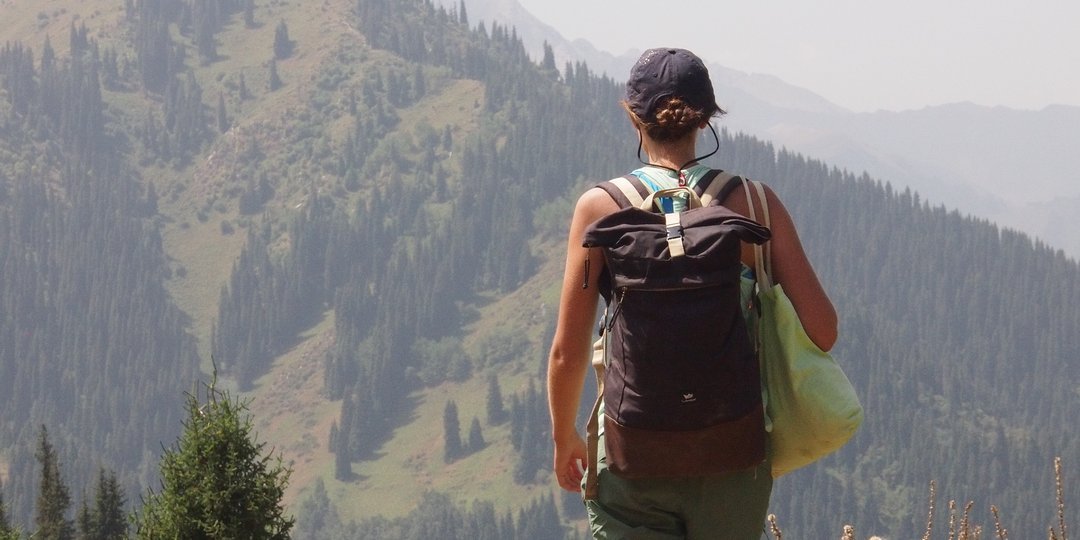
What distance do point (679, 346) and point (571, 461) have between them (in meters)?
0.98

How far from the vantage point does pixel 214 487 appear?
14.7 meters

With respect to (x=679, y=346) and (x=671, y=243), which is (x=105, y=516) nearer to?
(x=679, y=346)

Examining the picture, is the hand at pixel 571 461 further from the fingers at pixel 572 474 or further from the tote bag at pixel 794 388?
the tote bag at pixel 794 388

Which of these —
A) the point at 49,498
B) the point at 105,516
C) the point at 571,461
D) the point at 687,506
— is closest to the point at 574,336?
the point at 571,461

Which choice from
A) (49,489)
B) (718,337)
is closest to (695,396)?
(718,337)

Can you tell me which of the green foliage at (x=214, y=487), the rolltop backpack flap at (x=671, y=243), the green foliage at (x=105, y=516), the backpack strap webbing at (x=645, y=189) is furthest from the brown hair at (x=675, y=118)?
the green foliage at (x=105, y=516)

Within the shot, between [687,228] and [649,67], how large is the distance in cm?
99

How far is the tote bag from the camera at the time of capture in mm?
6965

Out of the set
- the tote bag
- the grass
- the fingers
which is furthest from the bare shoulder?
the grass

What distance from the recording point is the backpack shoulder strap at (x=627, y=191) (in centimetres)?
720

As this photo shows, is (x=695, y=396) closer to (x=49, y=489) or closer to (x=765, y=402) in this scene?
(x=765, y=402)

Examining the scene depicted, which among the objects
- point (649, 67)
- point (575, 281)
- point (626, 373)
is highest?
point (649, 67)

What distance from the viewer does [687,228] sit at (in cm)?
685

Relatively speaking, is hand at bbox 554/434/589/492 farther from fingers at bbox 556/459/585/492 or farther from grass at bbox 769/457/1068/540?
grass at bbox 769/457/1068/540
